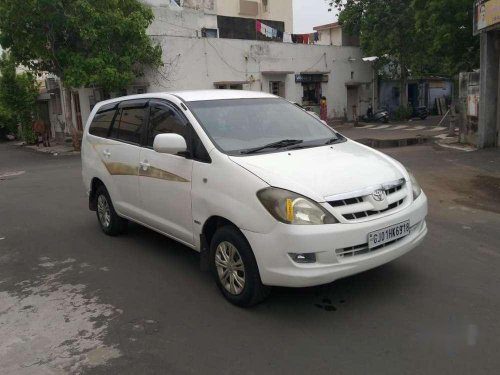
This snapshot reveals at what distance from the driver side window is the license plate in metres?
1.97

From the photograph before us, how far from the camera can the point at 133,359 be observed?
3.46 metres

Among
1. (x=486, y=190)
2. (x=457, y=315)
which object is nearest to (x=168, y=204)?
(x=457, y=315)

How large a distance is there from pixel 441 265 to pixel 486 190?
176 inches

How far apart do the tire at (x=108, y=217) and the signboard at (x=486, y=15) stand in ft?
33.9

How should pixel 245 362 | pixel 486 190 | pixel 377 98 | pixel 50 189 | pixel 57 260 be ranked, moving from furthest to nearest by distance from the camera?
pixel 377 98, pixel 50 189, pixel 486 190, pixel 57 260, pixel 245 362

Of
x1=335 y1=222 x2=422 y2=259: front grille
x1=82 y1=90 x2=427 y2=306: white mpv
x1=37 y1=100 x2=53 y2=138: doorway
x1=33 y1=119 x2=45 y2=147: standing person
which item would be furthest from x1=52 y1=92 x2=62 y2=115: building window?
x1=335 y1=222 x2=422 y2=259: front grille

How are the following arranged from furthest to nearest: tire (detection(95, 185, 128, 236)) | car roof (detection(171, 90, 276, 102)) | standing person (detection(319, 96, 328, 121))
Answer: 1. standing person (detection(319, 96, 328, 121))
2. tire (detection(95, 185, 128, 236))
3. car roof (detection(171, 90, 276, 102))

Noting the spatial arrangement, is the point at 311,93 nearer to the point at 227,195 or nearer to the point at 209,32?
the point at 209,32

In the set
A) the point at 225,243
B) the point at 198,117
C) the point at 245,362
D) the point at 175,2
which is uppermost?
the point at 175,2

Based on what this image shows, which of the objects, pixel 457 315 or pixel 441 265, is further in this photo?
pixel 441 265

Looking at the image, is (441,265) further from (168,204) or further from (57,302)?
(57,302)

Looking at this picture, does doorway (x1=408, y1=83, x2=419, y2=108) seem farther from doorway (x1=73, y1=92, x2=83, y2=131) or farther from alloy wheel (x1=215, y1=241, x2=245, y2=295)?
alloy wheel (x1=215, y1=241, x2=245, y2=295)

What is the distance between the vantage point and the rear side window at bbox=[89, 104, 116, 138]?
6.40 meters

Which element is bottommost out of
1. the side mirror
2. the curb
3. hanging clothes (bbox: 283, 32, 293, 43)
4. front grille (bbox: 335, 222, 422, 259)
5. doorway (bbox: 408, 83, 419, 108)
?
the curb
